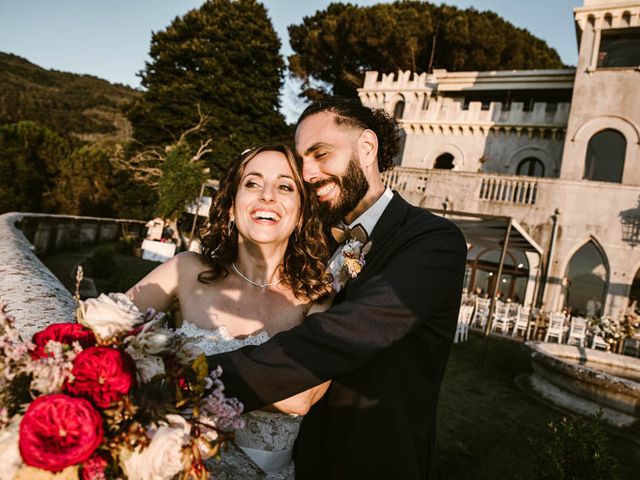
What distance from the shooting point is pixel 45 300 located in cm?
243

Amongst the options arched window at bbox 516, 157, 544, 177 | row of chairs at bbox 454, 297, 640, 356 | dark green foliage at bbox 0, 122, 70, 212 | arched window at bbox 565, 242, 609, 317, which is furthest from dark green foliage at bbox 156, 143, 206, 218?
arched window at bbox 516, 157, 544, 177

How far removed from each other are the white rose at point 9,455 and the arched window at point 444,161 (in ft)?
89.7

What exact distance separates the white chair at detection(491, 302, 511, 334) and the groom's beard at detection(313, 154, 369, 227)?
13394mm

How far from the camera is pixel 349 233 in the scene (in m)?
2.54

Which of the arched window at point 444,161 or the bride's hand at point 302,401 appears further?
the arched window at point 444,161

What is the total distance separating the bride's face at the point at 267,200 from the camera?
2271 millimetres

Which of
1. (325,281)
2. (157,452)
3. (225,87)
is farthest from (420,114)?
(157,452)

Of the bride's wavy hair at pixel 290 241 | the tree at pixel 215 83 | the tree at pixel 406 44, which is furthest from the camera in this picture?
the tree at pixel 406 44

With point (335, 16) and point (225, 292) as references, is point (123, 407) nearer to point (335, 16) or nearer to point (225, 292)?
point (225, 292)

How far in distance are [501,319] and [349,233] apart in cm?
1382

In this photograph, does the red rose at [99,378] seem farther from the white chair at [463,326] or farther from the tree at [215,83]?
the tree at [215,83]

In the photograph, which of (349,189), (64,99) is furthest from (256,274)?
(64,99)

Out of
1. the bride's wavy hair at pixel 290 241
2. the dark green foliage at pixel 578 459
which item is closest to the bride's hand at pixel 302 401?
the bride's wavy hair at pixel 290 241

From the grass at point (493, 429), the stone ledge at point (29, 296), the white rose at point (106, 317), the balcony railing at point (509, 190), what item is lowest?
the grass at point (493, 429)
